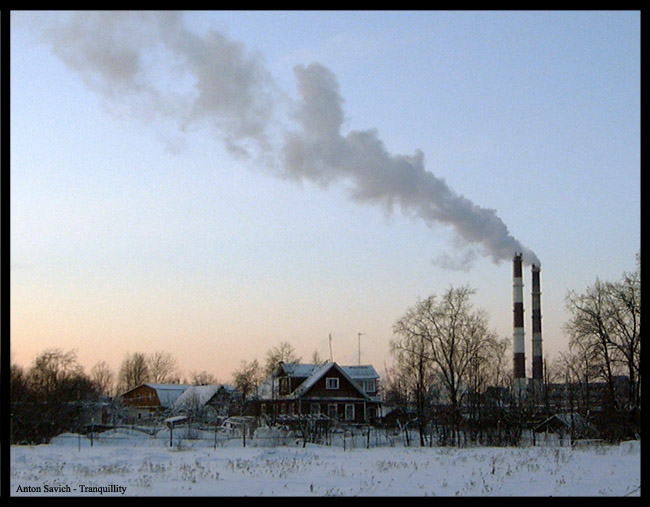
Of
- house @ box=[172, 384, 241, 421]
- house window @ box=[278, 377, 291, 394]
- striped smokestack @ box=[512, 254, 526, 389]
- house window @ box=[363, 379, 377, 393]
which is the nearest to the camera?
house @ box=[172, 384, 241, 421]

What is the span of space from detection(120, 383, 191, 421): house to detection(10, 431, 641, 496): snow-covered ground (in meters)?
34.2

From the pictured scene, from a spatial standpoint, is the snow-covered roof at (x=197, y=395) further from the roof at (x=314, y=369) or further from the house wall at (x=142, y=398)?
the roof at (x=314, y=369)

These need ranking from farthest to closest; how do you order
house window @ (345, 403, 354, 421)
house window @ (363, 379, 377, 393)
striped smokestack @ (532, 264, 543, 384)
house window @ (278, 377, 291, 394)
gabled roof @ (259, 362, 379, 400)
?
house window @ (363, 379, 377, 393), striped smokestack @ (532, 264, 543, 384), house window @ (278, 377, 291, 394), house window @ (345, 403, 354, 421), gabled roof @ (259, 362, 379, 400)

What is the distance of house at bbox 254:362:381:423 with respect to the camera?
54250 mm

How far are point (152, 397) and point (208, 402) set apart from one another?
8.22 meters

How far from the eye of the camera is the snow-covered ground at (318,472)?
16297 mm

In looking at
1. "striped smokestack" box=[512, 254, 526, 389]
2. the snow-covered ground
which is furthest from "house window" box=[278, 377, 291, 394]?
the snow-covered ground

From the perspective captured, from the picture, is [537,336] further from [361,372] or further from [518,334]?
[361,372]

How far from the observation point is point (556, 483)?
1759 cm

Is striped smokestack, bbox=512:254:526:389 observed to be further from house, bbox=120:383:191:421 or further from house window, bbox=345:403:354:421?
house, bbox=120:383:191:421

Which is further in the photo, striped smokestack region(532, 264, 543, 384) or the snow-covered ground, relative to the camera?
striped smokestack region(532, 264, 543, 384)

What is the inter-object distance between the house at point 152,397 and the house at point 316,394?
→ 1178 cm

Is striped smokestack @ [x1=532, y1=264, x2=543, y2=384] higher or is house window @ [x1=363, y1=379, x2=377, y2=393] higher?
striped smokestack @ [x1=532, y1=264, x2=543, y2=384]

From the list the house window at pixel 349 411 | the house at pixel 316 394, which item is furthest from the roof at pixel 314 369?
the house window at pixel 349 411
